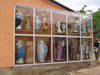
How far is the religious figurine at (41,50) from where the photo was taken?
Answer: 6.41m

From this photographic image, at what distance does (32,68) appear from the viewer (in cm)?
596

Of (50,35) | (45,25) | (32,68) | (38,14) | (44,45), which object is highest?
(38,14)

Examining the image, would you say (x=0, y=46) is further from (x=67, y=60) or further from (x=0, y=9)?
(x=67, y=60)

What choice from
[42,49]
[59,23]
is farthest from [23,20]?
[59,23]

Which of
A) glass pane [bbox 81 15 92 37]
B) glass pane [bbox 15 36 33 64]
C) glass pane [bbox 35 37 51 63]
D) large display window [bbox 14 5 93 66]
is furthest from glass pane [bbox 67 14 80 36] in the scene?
glass pane [bbox 15 36 33 64]

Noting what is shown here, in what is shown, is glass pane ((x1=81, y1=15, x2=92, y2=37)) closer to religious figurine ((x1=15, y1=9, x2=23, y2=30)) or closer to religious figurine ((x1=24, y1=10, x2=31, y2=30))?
religious figurine ((x1=24, y1=10, x2=31, y2=30))

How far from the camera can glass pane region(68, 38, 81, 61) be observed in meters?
7.19

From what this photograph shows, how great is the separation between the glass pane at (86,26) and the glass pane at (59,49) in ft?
4.83

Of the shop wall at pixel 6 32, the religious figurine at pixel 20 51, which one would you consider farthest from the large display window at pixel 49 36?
the shop wall at pixel 6 32

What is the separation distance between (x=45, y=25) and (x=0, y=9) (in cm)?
235

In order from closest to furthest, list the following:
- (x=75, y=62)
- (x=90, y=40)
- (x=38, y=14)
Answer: (x=38, y=14), (x=75, y=62), (x=90, y=40)

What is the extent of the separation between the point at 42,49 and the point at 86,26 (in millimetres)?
3333

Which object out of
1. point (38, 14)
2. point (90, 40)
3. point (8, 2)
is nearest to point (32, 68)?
point (38, 14)

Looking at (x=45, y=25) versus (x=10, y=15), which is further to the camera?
(x=45, y=25)
